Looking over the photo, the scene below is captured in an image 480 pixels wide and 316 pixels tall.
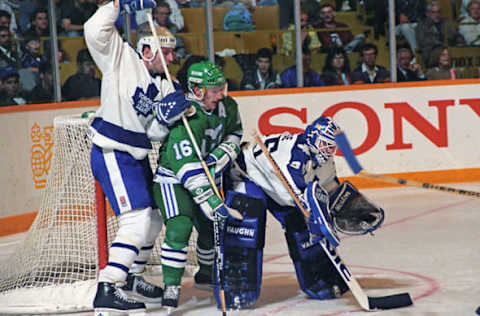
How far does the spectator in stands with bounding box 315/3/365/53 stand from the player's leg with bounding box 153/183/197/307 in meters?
4.23

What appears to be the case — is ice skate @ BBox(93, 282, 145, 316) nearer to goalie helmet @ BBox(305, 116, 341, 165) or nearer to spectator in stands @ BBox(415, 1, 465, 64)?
goalie helmet @ BBox(305, 116, 341, 165)

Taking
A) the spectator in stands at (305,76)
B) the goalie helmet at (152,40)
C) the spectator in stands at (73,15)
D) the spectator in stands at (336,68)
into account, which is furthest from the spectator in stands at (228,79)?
the goalie helmet at (152,40)

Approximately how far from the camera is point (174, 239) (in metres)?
3.54

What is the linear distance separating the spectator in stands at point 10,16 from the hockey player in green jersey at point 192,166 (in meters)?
3.18

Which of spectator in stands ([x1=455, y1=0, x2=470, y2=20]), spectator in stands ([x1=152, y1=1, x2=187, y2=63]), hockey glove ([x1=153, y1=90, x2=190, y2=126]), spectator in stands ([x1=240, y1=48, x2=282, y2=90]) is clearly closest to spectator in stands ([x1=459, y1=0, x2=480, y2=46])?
spectator in stands ([x1=455, y1=0, x2=470, y2=20])

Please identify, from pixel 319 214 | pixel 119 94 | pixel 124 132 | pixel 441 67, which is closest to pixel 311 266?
pixel 319 214

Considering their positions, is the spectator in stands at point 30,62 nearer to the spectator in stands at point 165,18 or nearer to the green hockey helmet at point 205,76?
the spectator in stands at point 165,18

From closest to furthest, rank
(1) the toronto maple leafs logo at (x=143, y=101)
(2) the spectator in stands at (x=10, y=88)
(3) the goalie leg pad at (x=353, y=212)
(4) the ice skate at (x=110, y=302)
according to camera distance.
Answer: (4) the ice skate at (x=110, y=302), (1) the toronto maple leafs logo at (x=143, y=101), (3) the goalie leg pad at (x=353, y=212), (2) the spectator in stands at (x=10, y=88)

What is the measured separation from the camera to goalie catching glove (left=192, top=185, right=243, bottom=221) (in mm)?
3510

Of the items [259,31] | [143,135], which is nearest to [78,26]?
[259,31]

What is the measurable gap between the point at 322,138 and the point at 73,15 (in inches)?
151

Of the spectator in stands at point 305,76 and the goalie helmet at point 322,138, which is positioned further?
the spectator in stands at point 305,76

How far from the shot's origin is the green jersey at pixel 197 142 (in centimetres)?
354

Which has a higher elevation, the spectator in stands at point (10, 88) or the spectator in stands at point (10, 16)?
the spectator in stands at point (10, 16)
